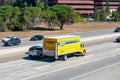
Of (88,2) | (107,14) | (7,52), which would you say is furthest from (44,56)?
(88,2)

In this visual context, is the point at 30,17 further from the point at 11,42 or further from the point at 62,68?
the point at 62,68

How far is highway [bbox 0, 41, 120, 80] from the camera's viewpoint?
31.6 meters

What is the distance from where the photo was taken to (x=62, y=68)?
35.9 m

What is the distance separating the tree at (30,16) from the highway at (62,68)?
46027 mm

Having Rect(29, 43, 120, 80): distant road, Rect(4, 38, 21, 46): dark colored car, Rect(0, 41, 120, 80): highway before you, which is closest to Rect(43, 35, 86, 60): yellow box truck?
Rect(0, 41, 120, 80): highway

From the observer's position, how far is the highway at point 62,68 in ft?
104

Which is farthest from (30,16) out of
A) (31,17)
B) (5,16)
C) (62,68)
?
(62,68)

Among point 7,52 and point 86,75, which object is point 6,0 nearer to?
point 7,52

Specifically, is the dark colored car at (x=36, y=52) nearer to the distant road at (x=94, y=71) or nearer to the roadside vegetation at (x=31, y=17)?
the distant road at (x=94, y=71)

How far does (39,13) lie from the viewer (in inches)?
3637

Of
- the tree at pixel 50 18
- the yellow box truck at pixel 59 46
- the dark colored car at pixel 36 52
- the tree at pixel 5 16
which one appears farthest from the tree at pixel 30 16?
the yellow box truck at pixel 59 46

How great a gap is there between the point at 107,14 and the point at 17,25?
75.3 m

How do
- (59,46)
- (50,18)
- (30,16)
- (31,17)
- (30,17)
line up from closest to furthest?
(59,46) → (30,16) → (30,17) → (31,17) → (50,18)

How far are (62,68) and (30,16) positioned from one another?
56.1m
